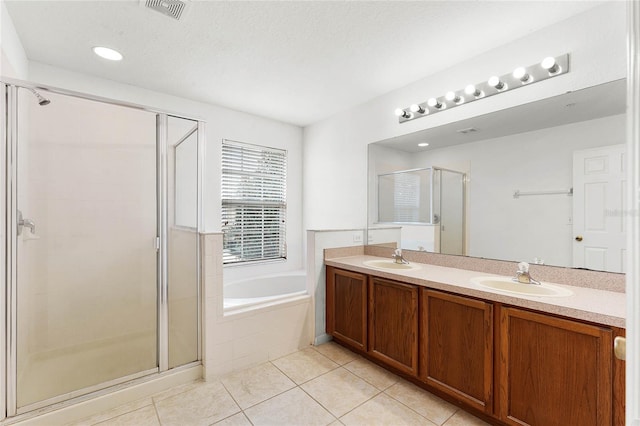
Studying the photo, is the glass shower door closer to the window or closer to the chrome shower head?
the chrome shower head

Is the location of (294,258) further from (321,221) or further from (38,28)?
(38,28)

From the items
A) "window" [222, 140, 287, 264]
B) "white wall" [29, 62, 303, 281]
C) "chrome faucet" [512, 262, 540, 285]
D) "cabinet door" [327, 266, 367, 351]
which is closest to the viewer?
"chrome faucet" [512, 262, 540, 285]

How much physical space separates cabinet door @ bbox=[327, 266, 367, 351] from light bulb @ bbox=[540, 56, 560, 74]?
1.83 meters

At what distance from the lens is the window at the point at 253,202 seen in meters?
3.38

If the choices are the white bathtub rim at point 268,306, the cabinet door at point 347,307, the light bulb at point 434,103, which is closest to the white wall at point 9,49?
the white bathtub rim at point 268,306

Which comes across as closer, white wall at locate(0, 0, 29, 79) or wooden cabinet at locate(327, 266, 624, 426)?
wooden cabinet at locate(327, 266, 624, 426)

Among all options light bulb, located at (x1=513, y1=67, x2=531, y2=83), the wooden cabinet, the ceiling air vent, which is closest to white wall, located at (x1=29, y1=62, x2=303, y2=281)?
the ceiling air vent

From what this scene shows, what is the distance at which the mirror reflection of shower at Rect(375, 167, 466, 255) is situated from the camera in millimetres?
2328

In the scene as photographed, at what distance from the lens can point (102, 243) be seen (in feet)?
6.84

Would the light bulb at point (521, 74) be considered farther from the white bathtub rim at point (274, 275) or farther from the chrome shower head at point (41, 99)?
the chrome shower head at point (41, 99)

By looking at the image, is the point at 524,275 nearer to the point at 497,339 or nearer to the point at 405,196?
the point at 497,339

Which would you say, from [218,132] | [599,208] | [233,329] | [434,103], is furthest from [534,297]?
[218,132]

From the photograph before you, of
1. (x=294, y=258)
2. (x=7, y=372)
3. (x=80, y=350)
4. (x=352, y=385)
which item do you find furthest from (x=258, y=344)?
(x=294, y=258)

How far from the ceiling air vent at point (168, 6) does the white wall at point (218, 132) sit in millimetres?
619
